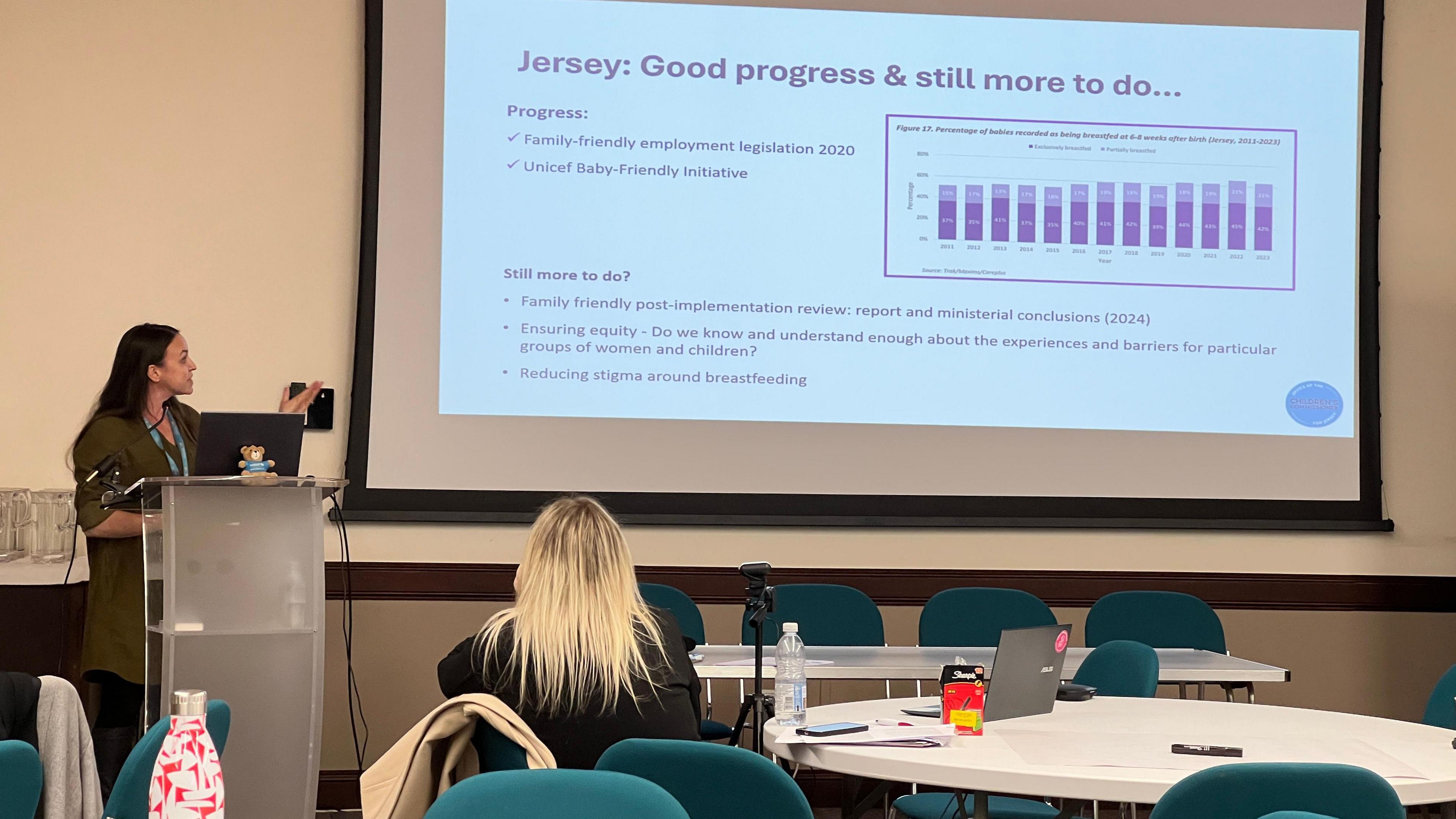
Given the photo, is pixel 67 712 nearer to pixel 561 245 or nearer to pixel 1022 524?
pixel 561 245

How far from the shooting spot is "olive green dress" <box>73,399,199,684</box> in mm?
3650

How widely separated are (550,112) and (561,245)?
0.52 m

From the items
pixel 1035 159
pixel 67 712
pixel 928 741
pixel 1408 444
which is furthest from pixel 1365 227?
pixel 67 712

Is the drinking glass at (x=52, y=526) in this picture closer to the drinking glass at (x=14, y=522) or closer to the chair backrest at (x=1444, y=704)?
the drinking glass at (x=14, y=522)

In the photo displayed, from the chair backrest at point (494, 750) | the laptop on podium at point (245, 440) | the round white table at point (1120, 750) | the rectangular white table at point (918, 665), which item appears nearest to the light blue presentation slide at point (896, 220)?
the rectangular white table at point (918, 665)

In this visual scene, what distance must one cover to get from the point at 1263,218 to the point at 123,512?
14.2 feet

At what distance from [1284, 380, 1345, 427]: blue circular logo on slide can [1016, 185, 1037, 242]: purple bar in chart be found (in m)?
1.23

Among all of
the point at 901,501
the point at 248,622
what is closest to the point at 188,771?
the point at 248,622

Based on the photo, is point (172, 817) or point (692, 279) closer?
point (172, 817)

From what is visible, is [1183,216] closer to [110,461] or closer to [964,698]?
[964,698]

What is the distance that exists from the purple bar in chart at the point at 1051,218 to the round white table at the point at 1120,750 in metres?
2.40

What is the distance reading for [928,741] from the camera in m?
2.60

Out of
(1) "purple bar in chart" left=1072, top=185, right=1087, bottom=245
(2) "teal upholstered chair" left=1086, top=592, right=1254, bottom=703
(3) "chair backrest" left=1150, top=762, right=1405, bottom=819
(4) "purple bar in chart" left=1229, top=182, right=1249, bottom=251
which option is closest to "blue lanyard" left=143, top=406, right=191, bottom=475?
(3) "chair backrest" left=1150, top=762, right=1405, bottom=819

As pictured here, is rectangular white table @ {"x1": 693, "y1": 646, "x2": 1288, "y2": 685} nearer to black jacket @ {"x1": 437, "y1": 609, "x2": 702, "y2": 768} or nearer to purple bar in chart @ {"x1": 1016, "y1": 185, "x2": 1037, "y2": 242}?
black jacket @ {"x1": 437, "y1": 609, "x2": 702, "y2": 768}
